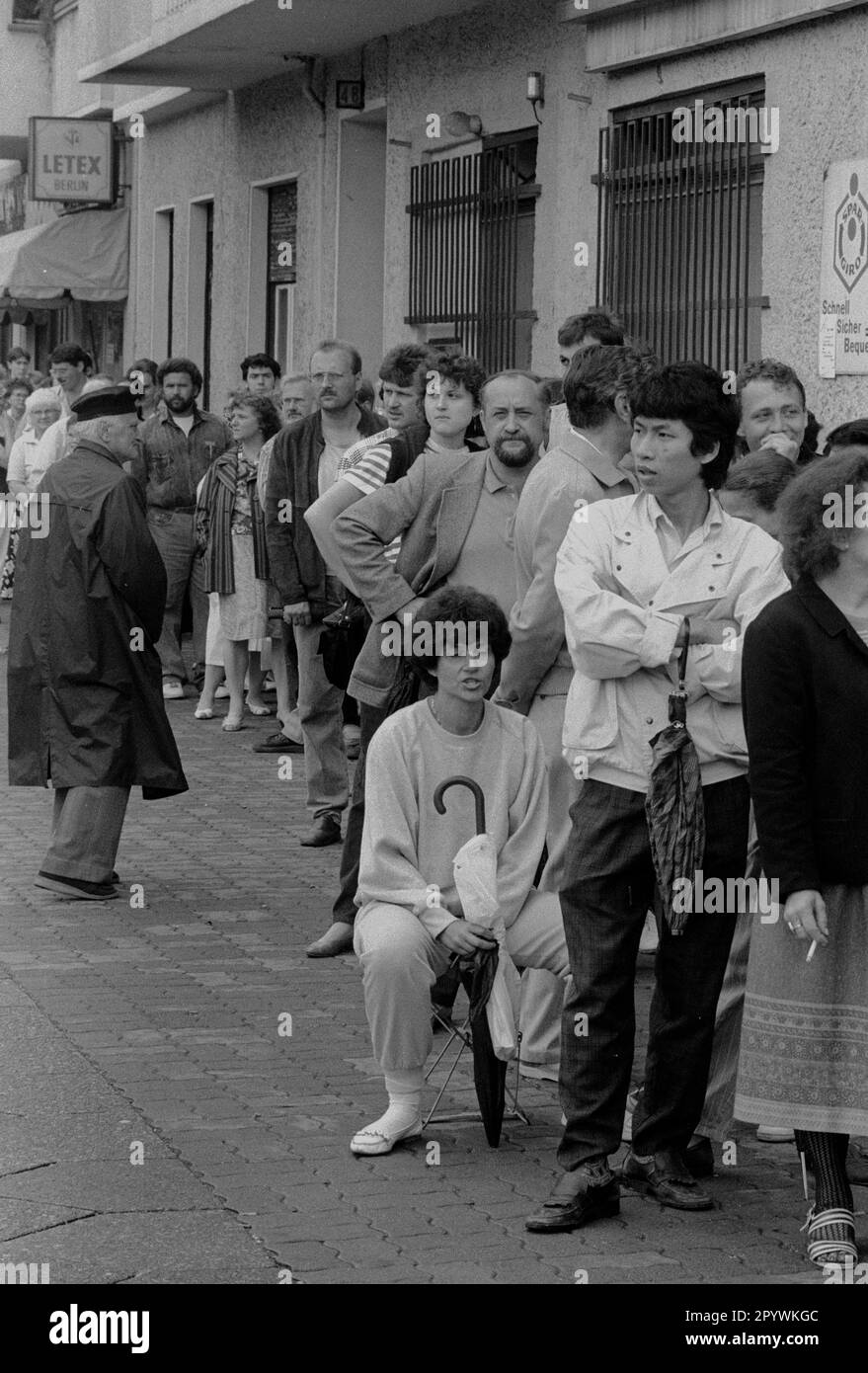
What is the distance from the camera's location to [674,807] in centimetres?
536

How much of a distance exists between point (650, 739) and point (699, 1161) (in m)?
1.18

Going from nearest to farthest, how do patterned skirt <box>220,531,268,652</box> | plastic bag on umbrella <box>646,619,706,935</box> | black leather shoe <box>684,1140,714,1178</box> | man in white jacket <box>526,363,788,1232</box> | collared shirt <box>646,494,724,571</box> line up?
plastic bag on umbrella <box>646,619,706,935</box>, man in white jacket <box>526,363,788,1232</box>, collared shirt <box>646,494,724,571</box>, black leather shoe <box>684,1140,714,1178</box>, patterned skirt <box>220,531,268,652</box>

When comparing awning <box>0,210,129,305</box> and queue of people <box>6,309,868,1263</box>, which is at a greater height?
awning <box>0,210,129,305</box>

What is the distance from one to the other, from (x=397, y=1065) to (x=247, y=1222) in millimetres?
793

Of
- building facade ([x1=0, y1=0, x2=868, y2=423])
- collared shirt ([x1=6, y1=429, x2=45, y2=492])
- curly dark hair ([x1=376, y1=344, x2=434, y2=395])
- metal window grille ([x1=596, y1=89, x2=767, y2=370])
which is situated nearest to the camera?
curly dark hair ([x1=376, y1=344, x2=434, y2=395])

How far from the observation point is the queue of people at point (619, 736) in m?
5.18

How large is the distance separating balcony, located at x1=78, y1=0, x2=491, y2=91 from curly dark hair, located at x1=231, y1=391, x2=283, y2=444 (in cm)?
394

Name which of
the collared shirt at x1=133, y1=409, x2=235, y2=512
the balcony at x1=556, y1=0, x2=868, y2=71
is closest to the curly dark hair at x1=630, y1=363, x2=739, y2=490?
the balcony at x1=556, y1=0, x2=868, y2=71

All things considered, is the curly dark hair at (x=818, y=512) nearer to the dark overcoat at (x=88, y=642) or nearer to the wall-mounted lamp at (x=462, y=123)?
the dark overcoat at (x=88, y=642)

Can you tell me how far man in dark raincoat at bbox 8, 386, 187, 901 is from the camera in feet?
31.2

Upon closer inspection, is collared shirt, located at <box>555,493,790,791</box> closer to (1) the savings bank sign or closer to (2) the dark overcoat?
(2) the dark overcoat

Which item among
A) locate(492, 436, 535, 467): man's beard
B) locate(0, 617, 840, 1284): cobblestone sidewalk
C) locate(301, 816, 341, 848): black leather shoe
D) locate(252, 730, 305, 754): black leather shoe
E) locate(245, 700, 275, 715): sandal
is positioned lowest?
locate(0, 617, 840, 1284): cobblestone sidewalk

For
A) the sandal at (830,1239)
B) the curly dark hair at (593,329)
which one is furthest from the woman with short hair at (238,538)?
the sandal at (830,1239)

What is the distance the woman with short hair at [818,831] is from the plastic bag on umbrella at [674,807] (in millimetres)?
208
